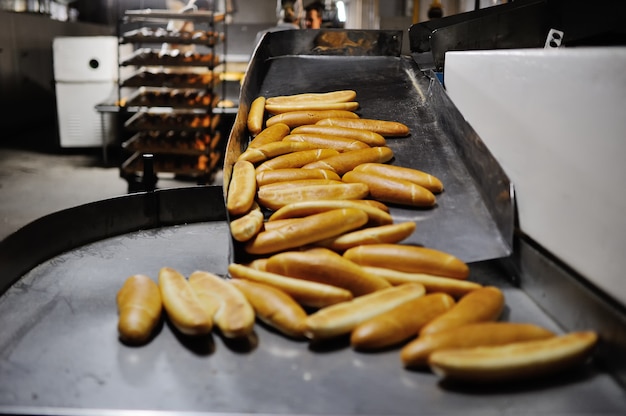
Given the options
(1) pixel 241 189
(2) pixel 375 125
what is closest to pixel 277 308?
(1) pixel 241 189

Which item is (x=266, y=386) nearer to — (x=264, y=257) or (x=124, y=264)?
(x=264, y=257)

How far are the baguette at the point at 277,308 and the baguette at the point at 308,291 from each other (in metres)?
0.01

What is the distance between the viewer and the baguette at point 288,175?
4.58 feet

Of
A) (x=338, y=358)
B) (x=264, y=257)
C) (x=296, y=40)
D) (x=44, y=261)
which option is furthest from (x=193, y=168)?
(x=338, y=358)

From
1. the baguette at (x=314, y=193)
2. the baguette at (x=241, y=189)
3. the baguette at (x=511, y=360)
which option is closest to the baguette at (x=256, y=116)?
the baguette at (x=241, y=189)

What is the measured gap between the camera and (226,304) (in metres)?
1.03

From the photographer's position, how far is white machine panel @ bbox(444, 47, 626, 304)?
938 mm

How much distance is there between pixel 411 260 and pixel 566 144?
389 mm

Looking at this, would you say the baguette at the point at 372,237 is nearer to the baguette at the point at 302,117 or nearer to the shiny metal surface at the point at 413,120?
the shiny metal surface at the point at 413,120

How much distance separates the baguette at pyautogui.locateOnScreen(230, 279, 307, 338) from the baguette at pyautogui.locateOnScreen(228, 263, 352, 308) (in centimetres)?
1

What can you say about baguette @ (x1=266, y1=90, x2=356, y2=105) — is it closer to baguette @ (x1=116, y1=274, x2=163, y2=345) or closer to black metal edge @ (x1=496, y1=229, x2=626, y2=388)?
black metal edge @ (x1=496, y1=229, x2=626, y2=388)

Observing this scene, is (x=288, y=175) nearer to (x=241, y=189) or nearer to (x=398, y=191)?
(x=241, y=189)

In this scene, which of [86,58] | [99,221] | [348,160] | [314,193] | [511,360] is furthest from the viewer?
[86,58]

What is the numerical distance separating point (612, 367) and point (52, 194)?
16.6ft
